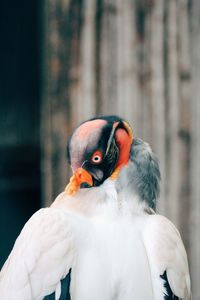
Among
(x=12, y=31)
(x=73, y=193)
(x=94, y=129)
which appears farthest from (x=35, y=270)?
(x=12, y=31)

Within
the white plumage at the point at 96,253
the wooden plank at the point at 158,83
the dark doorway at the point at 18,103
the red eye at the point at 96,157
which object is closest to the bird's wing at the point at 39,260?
the white plumage at the point at 96,253

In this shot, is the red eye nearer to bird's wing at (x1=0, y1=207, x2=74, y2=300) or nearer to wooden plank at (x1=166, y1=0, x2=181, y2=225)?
bird's wing at (x1=0, y1=207, x2=74, y2=300)

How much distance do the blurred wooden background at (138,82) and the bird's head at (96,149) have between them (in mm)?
1158

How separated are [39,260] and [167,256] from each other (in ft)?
0.91

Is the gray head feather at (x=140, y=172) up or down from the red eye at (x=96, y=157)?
down

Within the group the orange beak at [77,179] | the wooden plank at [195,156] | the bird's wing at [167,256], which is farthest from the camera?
the wooden plank at [195,156]

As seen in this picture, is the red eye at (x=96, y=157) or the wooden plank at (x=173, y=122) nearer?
the red eye at (x=96, y=157)

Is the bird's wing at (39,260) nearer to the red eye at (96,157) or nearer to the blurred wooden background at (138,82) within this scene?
the red eye at (96,157)

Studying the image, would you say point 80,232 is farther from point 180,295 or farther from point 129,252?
point 180,295

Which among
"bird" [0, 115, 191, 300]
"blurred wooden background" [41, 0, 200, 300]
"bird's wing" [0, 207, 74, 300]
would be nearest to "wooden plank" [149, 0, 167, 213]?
"blurred wooden background" [41, 0, 200, 300]

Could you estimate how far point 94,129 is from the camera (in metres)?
1.83

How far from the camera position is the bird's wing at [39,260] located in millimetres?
1804

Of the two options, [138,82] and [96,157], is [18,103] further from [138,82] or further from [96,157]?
[96,157]

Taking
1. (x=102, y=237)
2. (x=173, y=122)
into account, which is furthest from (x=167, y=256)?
(x=173, y=122)
